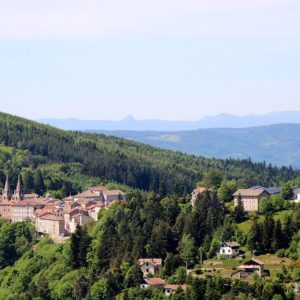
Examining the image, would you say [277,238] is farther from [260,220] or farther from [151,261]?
[151,261]

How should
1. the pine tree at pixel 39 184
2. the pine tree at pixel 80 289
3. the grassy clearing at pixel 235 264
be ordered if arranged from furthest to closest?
the pine tree at pixel 39 184
the pine tree at pixel 80 289
the grassy clearing at pixel 235 264

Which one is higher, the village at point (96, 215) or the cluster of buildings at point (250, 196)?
the cluster of buildings at point (250, 196)

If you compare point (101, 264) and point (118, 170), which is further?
point (118, 170)

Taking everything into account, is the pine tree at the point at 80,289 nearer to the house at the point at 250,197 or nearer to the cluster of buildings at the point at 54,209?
the house at the point at 250,197

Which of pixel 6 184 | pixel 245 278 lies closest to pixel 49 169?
pixel 6 184

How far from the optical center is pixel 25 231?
125062 mm

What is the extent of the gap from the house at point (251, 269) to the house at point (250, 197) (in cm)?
2009

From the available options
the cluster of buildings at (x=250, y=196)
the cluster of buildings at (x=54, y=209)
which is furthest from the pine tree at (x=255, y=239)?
the cluster of buildings at (x=54, y=209)

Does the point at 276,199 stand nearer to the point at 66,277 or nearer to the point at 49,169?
the point at 66,277

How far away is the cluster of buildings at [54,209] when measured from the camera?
401 feet

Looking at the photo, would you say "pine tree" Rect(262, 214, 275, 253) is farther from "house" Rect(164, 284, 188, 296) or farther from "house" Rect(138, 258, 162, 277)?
→ "house" Rect(164, 284, 188, 296)

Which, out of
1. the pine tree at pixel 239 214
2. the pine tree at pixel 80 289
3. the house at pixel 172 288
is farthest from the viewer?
the pine tree at pixel 239 214

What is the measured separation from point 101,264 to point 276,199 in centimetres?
2011

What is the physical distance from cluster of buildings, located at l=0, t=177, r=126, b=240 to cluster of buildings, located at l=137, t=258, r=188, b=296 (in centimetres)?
2910
